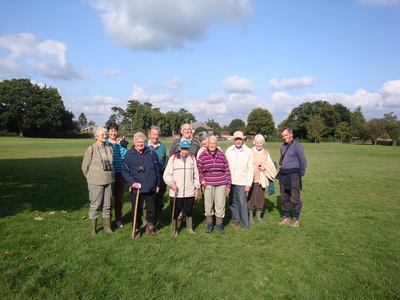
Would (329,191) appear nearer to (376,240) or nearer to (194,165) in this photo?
(376,240)

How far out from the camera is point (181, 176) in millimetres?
6090

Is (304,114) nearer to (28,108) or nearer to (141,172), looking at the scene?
(28,108)

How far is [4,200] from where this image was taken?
320 inches

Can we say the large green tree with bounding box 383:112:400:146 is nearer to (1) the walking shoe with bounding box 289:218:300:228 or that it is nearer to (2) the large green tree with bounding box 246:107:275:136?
(2) the large green tree with bounding box 246:107:275:136

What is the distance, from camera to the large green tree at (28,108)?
206 feet

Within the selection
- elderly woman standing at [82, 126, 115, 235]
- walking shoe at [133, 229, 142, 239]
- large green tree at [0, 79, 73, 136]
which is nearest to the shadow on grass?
elderly woman standing at [82, 126, 115, 235]

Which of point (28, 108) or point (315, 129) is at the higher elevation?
point (28, 108)

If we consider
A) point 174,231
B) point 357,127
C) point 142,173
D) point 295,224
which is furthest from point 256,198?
point 357,127

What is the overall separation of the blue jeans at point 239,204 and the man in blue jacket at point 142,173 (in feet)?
6.75

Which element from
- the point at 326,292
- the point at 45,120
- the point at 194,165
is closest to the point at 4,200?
the point at 194,165

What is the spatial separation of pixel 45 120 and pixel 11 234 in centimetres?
6873

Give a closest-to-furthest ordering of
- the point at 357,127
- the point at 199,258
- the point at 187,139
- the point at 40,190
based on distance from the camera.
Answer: the point at 199,258 < the point at 187,139 < the point at 40,190 < the point at 357,127

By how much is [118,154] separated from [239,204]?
127 inches

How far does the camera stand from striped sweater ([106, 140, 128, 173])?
251 inches
